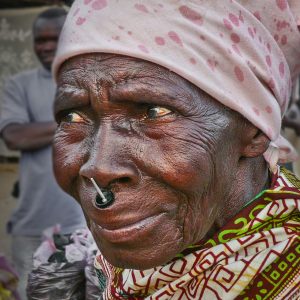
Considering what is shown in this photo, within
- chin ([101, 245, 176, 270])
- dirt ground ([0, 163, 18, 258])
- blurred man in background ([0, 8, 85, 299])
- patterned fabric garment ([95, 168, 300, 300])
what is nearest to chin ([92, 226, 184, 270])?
chin ([101, 245, 176, 270])

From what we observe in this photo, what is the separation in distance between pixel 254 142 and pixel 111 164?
0.45 m

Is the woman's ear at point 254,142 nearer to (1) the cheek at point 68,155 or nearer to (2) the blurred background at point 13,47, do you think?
(1) the cheek at point 68,155

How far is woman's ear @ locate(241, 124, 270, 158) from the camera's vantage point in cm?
188

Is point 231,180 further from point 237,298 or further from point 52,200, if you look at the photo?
point 52,200

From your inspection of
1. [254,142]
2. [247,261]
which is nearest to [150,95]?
[254,142]

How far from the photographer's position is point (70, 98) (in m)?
1.84

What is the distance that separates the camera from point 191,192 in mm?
1727

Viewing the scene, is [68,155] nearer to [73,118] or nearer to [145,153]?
[73,118]

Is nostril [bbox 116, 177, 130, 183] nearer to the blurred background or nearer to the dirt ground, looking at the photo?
the dirt ground

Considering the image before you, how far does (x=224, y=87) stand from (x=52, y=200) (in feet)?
10.2

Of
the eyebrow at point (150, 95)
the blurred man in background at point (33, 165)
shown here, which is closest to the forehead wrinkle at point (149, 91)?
the eyebrow at point (150, 95)

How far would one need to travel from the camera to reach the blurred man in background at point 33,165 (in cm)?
462

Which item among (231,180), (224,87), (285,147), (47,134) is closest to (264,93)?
(224,87)

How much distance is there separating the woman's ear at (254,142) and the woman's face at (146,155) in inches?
2.4
